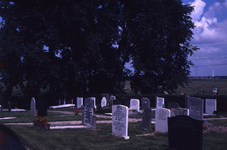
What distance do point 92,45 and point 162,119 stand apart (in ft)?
55.8

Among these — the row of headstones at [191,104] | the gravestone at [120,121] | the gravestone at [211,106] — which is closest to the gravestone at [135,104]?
the row of headstones at [191,104]

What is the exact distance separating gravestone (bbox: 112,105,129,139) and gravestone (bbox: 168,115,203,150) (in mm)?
2604

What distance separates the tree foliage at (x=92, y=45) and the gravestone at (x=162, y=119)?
16.1 m

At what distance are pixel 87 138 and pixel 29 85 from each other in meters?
19.8

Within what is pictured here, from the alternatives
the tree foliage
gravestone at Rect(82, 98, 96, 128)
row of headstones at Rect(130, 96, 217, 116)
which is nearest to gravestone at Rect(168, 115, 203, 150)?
gravestone at Rect(82, 98, 96, 128)

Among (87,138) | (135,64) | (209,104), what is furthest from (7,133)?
(135,64)

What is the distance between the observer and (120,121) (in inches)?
431

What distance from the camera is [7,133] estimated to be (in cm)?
1084

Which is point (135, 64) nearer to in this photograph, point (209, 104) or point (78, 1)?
point (78, 1)

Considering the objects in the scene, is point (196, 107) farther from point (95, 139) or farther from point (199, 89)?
point (199, 89)

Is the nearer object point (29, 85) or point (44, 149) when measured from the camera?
point (44, 149)

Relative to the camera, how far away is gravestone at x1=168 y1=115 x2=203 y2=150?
744cm

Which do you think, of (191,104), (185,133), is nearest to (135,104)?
(191,104)

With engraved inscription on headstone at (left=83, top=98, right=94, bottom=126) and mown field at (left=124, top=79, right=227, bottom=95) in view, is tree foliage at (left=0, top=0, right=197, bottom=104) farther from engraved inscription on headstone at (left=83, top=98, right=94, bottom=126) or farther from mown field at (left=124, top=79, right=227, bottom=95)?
engraved inscription on headstone at (left=83, top=98, right=94, bottom=126)
